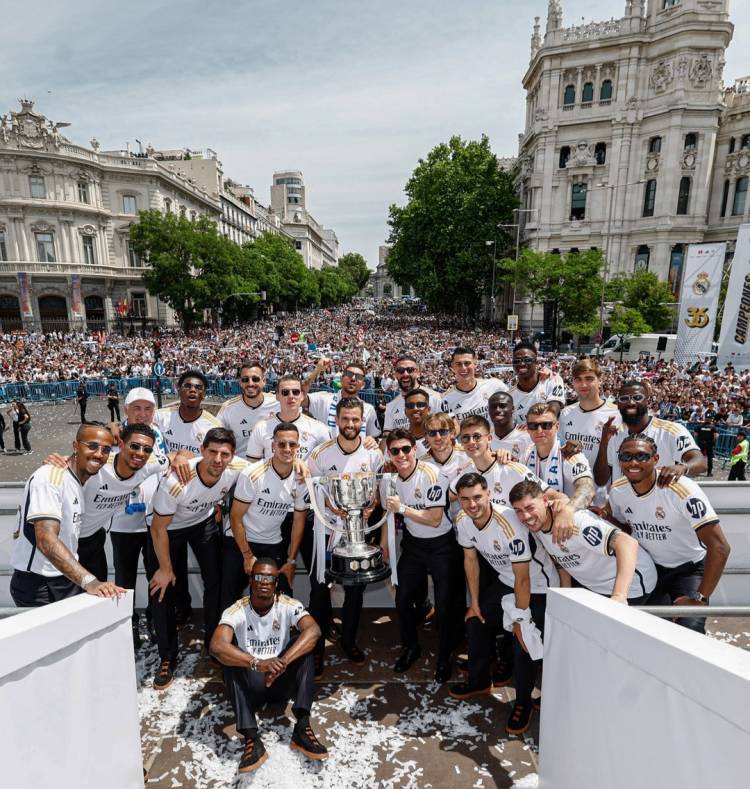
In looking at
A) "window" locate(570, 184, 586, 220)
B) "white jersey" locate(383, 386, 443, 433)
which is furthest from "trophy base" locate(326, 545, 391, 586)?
"window" locate(570, 184, 586, 220)

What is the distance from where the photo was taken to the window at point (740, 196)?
43812 mm

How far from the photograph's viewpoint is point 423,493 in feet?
14.1

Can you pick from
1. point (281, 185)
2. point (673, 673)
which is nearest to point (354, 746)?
point (673, 673)

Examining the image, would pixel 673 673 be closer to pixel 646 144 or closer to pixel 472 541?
pixel 472 541

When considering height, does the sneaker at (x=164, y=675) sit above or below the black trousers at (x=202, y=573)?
below

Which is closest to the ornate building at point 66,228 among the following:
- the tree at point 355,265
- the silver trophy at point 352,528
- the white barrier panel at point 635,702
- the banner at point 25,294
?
the banner at point 25,294

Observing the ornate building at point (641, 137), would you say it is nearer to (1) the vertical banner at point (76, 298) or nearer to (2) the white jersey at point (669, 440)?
(2) the white jersey at point (669, 440)

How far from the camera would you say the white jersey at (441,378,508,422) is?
18.8ft

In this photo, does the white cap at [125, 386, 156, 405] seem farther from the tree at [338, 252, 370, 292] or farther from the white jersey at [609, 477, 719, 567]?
the tree at [338, 252, 370, 292]

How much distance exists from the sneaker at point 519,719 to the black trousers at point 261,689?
1.57 meters

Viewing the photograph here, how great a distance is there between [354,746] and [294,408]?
294cm

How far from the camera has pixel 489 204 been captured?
49.6m

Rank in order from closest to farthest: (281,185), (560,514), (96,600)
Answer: (96,600)
(560,514)
(281,185)

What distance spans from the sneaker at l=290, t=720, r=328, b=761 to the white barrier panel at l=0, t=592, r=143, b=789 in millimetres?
1063
